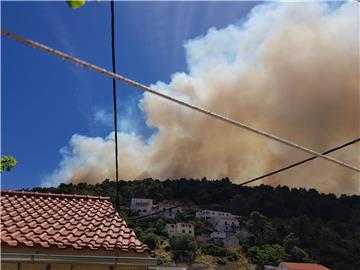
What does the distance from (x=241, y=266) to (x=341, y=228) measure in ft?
177

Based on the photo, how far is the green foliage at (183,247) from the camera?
421 feet

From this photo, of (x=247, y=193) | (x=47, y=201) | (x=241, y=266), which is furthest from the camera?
(x=247, y=193)

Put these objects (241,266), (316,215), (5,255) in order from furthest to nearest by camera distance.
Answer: (316,215) → (241,266) → (5,255)

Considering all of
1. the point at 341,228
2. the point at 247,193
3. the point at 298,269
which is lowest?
the point at 298,269

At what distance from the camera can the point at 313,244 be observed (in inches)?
5955

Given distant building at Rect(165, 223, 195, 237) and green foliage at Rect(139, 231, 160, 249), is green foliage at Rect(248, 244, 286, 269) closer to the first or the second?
distant building at Rect(165, 223, 195, 237)

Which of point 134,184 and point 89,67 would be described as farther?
point 134,184

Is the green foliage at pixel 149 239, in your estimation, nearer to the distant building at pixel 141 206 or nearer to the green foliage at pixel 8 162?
the distant building at pixel 141 206

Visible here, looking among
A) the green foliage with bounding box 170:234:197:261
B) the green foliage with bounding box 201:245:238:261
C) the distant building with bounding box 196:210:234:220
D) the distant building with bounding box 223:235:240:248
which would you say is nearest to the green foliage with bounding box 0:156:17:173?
the green foliage with bounding box 170:234:197:261

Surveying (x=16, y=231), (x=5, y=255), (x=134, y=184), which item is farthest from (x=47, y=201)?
(x=134, y=184)

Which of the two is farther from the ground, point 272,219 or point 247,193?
point 247,193

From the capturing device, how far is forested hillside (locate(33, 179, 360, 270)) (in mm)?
137250

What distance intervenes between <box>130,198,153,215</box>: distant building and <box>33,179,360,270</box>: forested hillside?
837 cm

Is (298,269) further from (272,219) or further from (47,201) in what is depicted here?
(47,201)
